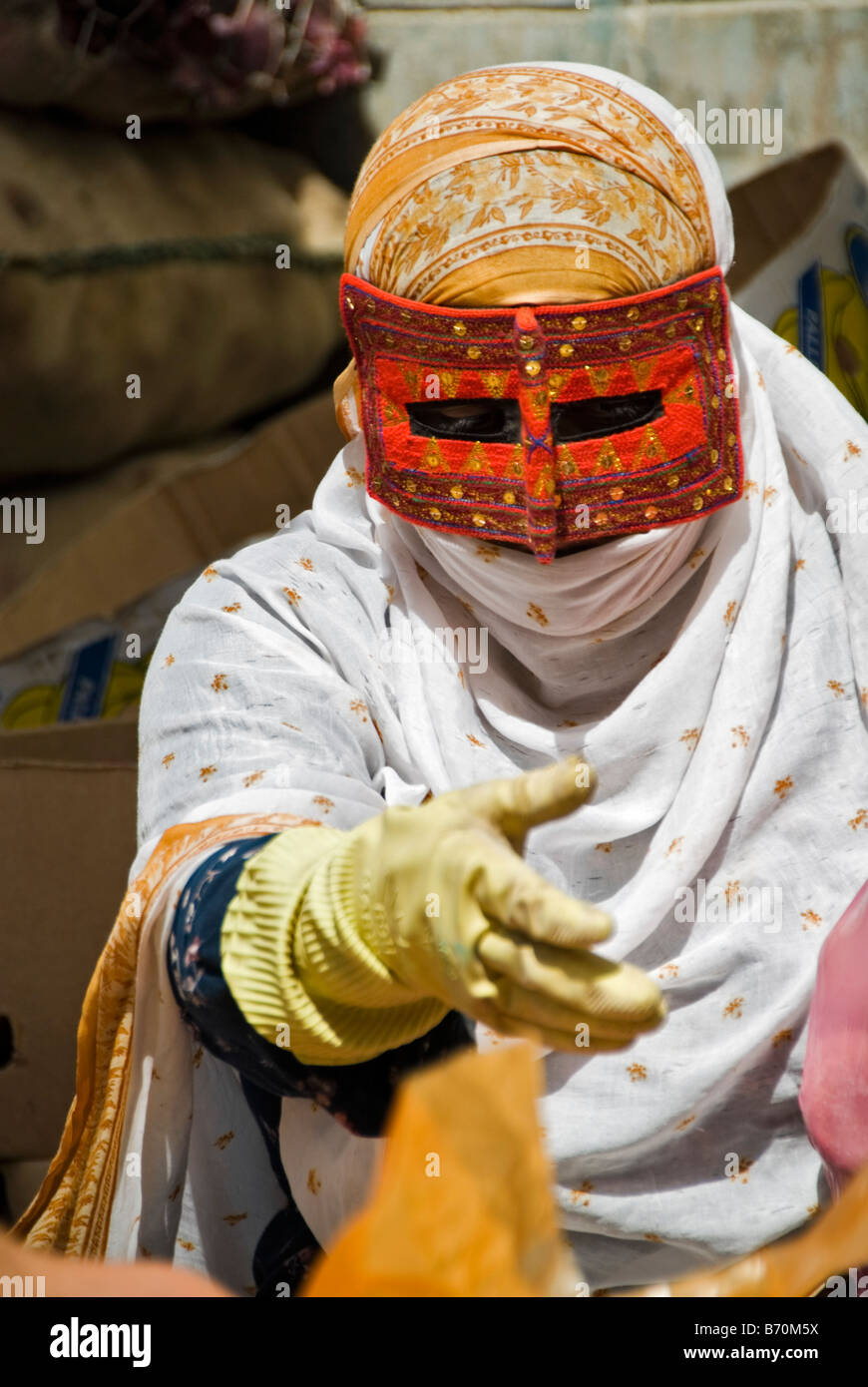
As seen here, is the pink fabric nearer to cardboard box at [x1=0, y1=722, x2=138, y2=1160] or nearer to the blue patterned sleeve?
the blue patterned sleeve

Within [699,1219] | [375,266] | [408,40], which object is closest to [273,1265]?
[699,1219]

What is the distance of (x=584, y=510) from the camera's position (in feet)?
3.73

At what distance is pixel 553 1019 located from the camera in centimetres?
73

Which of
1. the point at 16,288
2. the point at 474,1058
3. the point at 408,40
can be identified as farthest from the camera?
the point at 408,40

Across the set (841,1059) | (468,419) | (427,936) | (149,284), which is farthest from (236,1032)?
(149,284)

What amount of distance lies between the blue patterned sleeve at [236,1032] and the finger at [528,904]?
0.23 metres

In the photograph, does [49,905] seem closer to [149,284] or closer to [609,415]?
[609,415]

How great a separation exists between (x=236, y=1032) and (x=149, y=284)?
1744 millimetres

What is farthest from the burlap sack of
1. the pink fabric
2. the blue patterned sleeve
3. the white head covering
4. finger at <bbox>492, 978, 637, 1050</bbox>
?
finger at <bbox>492, 978, 637, 1050</bbox>

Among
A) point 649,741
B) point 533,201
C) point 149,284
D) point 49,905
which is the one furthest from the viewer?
point 149,284

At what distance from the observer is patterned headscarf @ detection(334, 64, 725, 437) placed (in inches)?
43.6

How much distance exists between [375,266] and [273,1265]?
758 mm

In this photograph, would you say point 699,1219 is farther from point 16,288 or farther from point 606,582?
point 16,288
